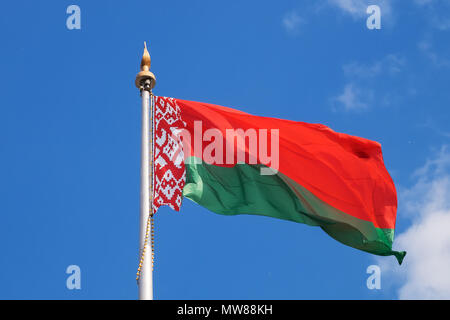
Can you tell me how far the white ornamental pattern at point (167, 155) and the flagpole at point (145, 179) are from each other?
0.23 metres

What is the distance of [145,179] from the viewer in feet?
66.2

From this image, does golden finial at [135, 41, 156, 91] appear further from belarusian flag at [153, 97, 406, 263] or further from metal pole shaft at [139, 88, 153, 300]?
belarusian flag at [153, 97, 406, 263]

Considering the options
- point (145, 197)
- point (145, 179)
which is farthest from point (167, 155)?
point (145, 197)

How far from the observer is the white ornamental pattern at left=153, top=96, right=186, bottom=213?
68.0 ft

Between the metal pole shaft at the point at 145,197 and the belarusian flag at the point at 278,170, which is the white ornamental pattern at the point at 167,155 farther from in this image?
the metal pole shaft at the point at 145,197

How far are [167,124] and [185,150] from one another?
0.81 metres

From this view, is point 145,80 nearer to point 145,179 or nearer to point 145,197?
point 145,179

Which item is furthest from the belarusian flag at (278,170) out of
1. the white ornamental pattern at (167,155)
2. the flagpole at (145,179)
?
the flagpole at (145,179)

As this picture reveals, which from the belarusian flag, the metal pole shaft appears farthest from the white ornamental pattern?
the metal pole shaft

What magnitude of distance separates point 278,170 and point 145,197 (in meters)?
4.22

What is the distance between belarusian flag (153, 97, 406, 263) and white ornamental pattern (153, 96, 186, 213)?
28 mm

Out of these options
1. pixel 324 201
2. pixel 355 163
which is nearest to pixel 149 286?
pixel 324 201

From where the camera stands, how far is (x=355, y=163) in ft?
77.5
